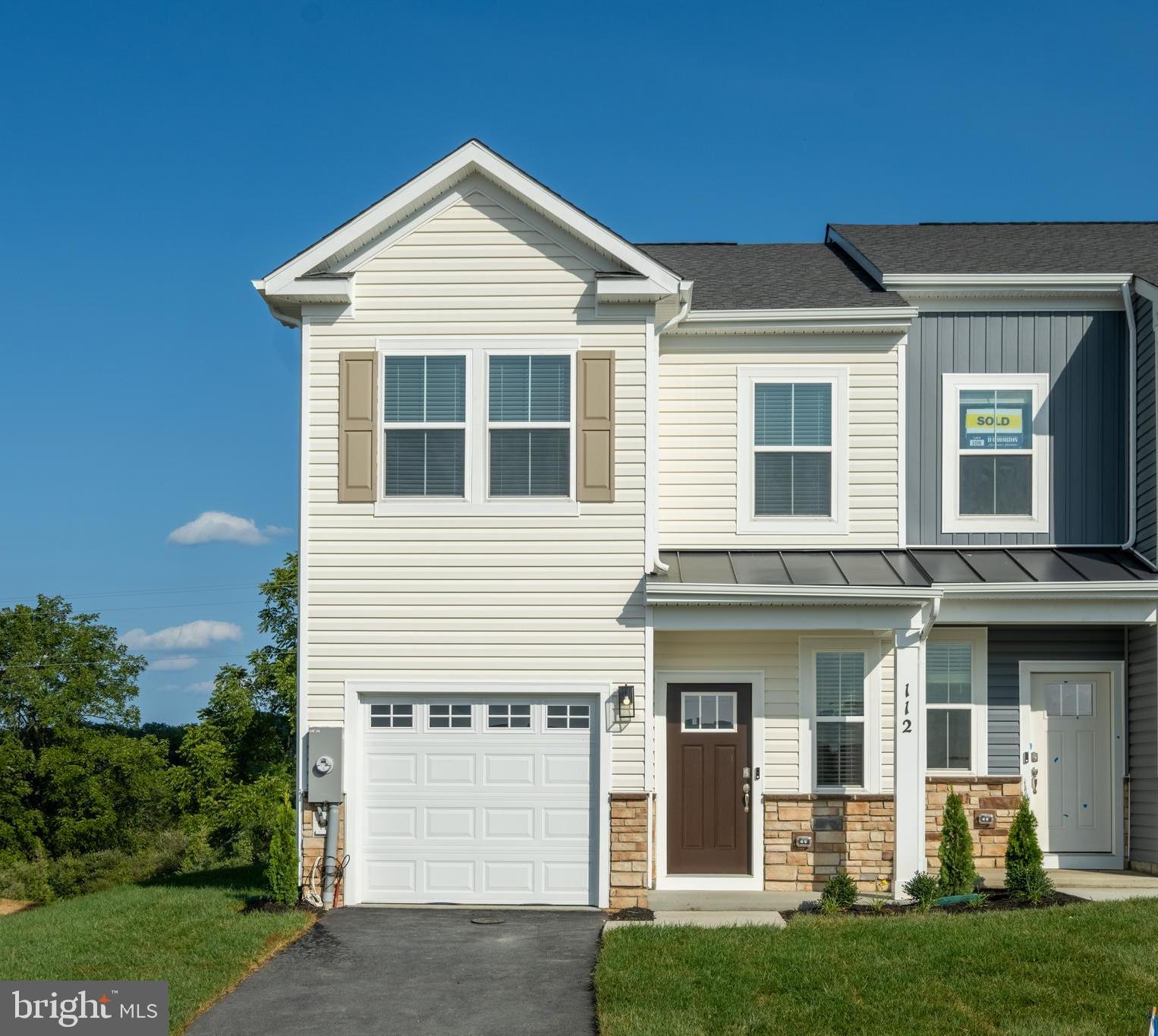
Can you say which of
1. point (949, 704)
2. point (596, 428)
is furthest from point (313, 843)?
point (949, 704)

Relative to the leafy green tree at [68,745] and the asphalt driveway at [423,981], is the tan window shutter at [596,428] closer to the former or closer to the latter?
the asphalt driveway at [423,981]

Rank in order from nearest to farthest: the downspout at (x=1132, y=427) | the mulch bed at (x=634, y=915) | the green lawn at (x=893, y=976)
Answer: the green lawn at (x=893, y=976), the mulch bed at (x=634, y=915), the downspout at (x=1132, y=427)

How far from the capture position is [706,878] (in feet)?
44.8

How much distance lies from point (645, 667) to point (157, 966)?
16.6ft

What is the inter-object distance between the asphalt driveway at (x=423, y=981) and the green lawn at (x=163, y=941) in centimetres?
21

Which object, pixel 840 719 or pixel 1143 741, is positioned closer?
pixel 840 719

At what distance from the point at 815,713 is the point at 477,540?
4.00 metres

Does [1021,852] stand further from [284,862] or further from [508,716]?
[284,862]

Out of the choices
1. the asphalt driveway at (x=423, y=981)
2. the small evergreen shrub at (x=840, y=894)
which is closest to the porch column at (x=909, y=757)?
the small evergreen shrub at (x=840, y=894)

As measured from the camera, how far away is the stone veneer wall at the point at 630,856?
12.5 meters

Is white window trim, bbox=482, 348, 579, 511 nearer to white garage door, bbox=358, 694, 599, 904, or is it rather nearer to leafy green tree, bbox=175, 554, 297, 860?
white garage door, bbox=358, 694, 599, 904

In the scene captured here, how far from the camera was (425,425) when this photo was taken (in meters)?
13.0

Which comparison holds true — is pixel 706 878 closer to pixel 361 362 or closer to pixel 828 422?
pixel 828 422

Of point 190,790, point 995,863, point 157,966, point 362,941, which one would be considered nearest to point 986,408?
point 995,863
